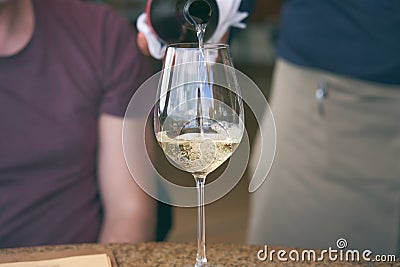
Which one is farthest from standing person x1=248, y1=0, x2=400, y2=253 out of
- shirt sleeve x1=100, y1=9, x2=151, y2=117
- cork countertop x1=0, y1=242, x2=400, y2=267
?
cork countertop x1=0, y1=242, x2=400, y2=267

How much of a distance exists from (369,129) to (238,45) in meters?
7.12

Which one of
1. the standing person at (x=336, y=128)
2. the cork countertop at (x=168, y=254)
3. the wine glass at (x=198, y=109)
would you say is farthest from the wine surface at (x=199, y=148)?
the standing person at (x=336, y=128)

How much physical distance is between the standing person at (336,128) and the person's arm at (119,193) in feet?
1.47

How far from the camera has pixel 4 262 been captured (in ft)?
3.14

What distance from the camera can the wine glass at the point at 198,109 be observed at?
82 cm

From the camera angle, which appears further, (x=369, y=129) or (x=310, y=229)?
(x=310, y=229)

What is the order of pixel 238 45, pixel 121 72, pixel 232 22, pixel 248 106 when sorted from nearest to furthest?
pixel 248 106 < pixel 232 22 < pixel 121 72 < pixel 238 45

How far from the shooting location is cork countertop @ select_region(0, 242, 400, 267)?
96 centimetres

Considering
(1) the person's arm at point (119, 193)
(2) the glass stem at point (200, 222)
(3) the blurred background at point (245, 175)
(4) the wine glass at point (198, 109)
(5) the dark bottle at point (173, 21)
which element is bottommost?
(3) the blurred background at point (245, 175)

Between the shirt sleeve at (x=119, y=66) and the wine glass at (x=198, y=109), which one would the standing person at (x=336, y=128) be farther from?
the wine glass at (x=198, y=109)

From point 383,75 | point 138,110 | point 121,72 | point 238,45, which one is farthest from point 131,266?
point 238,45

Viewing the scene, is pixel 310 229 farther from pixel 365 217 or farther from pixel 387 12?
pixel 387 12

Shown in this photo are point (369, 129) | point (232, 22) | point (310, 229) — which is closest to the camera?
point (232, 22)

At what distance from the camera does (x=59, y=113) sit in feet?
4.80
